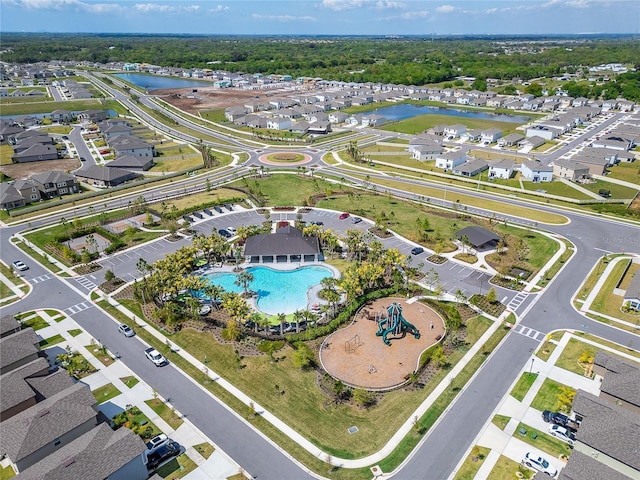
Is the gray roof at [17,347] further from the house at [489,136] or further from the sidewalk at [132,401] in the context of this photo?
the house at [489,136]

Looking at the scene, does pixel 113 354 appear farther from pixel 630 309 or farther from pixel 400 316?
pixel 630 309

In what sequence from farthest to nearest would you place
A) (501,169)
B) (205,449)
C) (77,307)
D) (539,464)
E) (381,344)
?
(501,169) → (77,307) → (381,344) → (205,449) → (539,464)

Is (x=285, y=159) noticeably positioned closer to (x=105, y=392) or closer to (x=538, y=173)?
(x=538, y=173)

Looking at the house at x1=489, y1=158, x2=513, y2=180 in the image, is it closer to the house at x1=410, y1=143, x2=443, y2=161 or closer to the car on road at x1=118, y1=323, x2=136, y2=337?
the house at x1=410, y1=143, x2=443, y2=161

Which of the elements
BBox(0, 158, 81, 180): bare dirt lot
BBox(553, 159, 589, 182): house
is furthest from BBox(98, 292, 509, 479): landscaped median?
BBox(0, 158, 81, 180): bare dirt lot

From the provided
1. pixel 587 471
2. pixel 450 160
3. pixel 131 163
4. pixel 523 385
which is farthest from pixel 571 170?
pixel 131 163
